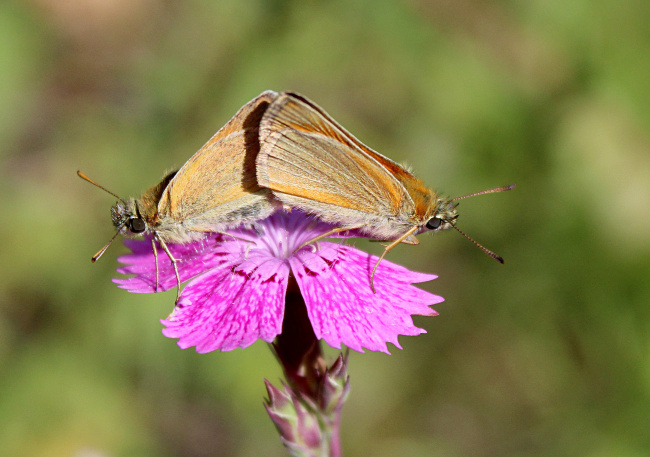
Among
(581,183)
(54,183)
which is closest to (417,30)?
(581,183)

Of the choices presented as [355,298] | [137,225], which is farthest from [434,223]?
[137,225]

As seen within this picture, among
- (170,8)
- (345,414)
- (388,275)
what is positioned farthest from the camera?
(170,8)

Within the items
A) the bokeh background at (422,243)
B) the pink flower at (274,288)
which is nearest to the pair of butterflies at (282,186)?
the pink flower at (274,288)

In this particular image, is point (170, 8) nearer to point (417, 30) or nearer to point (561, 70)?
point (417, 30)

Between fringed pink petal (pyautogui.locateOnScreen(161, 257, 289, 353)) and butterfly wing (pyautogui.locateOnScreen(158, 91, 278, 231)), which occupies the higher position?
butterfly wing (pyautogui.locateOnScreen(158, 91, 278, 231))

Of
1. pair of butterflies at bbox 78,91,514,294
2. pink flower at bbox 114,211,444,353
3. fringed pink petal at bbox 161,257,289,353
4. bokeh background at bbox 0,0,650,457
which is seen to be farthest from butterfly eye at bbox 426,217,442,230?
bokeh background at bbox 0,0,650,457

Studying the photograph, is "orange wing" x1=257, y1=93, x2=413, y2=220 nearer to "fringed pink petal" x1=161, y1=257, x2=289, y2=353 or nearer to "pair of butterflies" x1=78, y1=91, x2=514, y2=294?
"pair of butterflies" x1=78, y1=91, x2=514, y2=294
